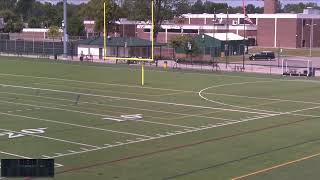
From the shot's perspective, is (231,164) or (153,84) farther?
(153,84)

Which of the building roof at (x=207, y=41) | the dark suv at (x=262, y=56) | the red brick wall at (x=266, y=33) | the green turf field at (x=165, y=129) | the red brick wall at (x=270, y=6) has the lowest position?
the green turf field at (x=165, y=129)

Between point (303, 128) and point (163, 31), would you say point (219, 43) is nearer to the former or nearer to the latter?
point (163, 31)

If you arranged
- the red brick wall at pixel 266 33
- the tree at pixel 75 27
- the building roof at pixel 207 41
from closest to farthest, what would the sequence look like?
the building roof at pixel 207 41
the red brick wall at pixel 266 33
the tree at pixel 75 27

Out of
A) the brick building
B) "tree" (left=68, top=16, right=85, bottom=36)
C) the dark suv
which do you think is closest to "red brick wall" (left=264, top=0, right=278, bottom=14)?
the brick building

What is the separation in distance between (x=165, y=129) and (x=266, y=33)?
105 metres

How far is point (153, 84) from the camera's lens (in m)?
45.6

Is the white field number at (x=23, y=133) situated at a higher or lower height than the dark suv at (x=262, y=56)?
lower

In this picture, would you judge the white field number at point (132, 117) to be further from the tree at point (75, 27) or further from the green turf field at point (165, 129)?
the tree at point (75, 27)

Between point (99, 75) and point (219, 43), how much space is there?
4519cm

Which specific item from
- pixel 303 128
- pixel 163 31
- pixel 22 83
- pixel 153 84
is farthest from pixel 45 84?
pixel 163 31

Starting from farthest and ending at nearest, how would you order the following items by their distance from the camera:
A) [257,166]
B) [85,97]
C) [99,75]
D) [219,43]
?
[219,43] → [99,75] → [85,97] → [257,166]

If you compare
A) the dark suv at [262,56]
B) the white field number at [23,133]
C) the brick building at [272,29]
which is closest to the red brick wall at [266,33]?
the brick building at [272,29]

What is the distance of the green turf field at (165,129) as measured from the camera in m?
16.7

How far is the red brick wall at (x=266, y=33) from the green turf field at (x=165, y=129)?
3181 inches
